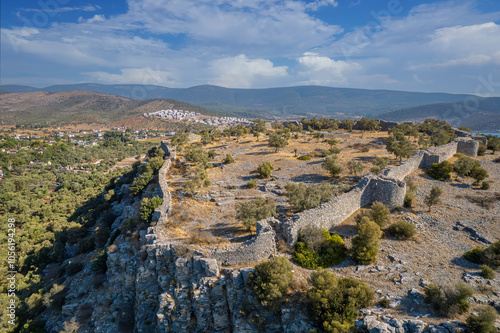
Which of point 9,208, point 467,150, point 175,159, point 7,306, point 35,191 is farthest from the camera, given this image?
point 35,191

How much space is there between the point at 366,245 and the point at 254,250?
237 inches

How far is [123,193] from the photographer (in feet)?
112

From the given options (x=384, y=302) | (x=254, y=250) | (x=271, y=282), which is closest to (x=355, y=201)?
(x=384, y=302)

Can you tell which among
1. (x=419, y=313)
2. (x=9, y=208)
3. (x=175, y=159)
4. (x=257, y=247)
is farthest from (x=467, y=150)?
(x=9, y=208)

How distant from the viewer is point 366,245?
12977 mm

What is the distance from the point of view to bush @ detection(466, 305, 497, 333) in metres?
8.16

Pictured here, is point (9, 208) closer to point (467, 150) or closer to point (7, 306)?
point (7, 306)

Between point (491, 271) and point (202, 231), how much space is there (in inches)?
613

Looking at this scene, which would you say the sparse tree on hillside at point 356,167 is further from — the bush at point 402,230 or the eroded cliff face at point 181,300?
the eroded cliff face at point 181,300

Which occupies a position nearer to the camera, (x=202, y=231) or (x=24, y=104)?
(x=202, y=231)

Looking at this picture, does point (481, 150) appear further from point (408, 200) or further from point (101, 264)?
point (101, 264)

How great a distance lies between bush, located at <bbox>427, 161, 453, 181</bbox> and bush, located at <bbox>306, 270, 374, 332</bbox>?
17.8 m

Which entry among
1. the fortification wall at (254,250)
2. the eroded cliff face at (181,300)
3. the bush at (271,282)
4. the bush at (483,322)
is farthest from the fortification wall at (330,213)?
the bush at (483,322)

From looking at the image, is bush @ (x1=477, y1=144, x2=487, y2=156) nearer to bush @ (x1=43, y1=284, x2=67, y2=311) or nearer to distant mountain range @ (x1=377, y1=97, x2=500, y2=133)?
bush @ (x1=43, y1=284, x2=67, y2=311)
